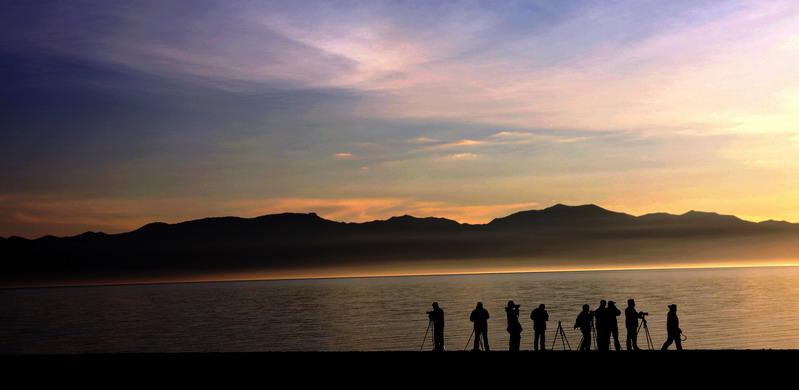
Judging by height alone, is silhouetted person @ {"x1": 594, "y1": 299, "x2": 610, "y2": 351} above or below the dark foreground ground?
above

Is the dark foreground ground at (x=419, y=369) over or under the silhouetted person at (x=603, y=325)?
under

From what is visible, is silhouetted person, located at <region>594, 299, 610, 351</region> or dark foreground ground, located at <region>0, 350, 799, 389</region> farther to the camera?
silhouetted person, located at <region>594, 299, 610, 351</region>

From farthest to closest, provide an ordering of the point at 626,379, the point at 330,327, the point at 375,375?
the point at 330,327 → the point at 375,375 → the point at 626,379

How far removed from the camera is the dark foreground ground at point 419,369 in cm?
1977

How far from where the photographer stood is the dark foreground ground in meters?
19.8

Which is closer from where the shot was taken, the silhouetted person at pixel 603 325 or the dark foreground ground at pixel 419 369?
the dark foreground ground at pixel 419 369

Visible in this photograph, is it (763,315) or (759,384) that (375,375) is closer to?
(759,384)

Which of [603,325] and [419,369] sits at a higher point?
[603,325]

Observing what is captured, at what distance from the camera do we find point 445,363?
78.4ft

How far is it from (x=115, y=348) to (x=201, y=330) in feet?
63.3

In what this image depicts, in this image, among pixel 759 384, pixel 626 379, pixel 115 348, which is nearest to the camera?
pixel 759 384

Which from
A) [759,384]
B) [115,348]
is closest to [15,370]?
[759,384]

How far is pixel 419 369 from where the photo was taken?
73.4 ft

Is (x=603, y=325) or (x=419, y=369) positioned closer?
(x=419, y=369)
